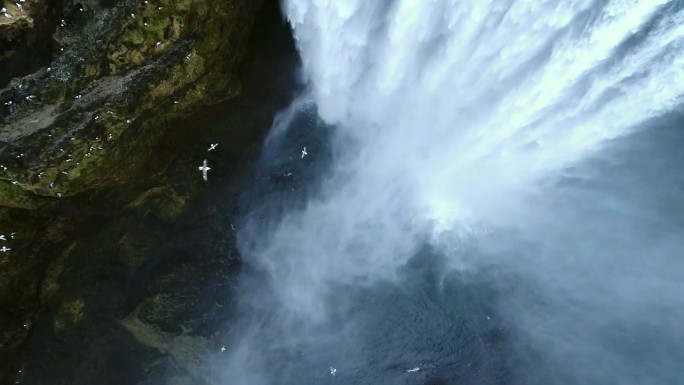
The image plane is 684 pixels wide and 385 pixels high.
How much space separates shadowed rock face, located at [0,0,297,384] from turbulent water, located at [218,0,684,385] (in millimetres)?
550

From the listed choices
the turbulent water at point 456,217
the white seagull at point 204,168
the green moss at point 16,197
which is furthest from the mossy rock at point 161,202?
the green moss at point 16,197

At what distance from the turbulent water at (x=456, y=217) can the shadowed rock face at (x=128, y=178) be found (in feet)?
1.80

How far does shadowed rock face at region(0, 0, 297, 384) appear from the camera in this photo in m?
6.45

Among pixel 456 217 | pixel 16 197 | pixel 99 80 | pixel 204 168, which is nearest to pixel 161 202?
pixel 204 168

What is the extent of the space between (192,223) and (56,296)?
2369mm

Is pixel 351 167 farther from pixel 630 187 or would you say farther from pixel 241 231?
pixel 630 187

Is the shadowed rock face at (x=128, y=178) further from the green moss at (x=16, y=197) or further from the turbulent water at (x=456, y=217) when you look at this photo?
the turbulent water at (x=456, y=217)

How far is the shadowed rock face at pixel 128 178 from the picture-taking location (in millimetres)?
6445

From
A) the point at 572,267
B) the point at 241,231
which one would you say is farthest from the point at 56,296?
the point at 572,267

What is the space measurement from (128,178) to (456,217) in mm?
5251

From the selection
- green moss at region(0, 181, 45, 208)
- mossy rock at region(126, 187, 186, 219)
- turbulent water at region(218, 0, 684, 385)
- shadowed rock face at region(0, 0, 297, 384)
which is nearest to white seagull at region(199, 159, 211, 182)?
shadowed rock face at region(0, 0, 297, 384)

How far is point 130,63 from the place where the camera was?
671 cm

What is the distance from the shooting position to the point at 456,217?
8.74 meters

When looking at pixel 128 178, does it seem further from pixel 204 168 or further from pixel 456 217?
pixel 456 217
